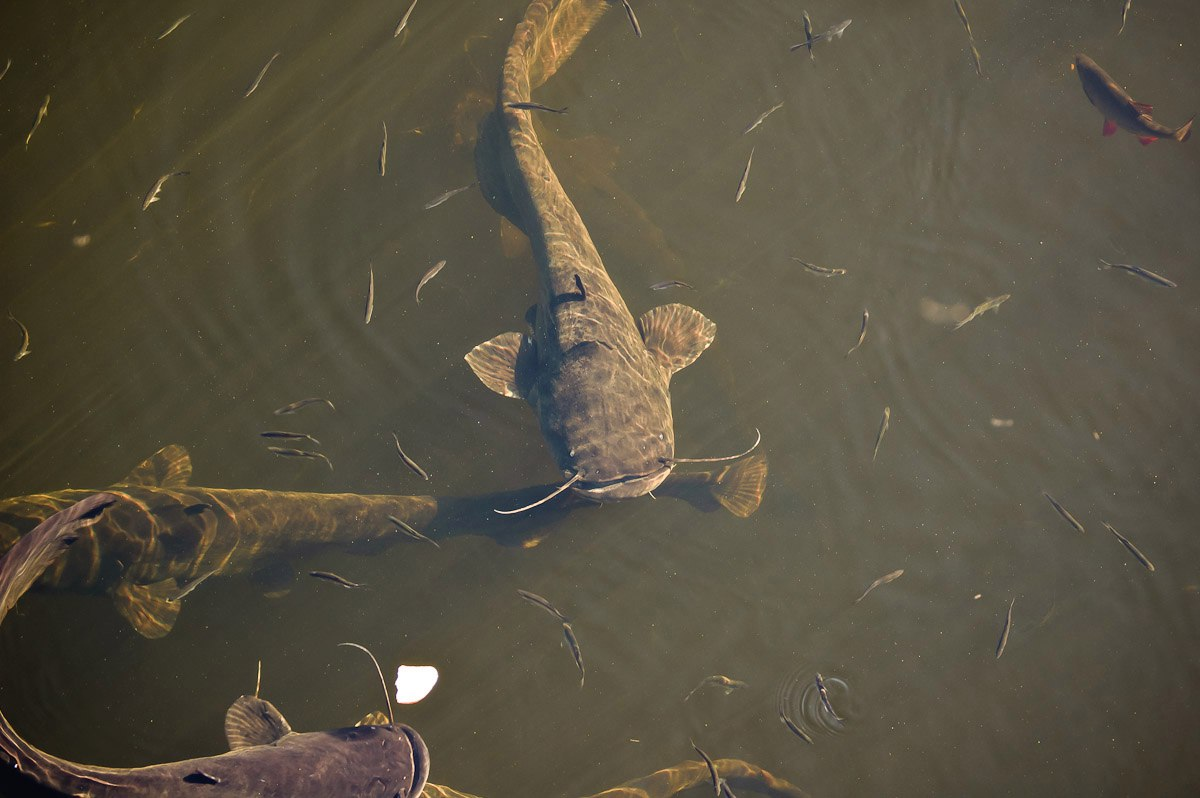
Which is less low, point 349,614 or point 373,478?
point 373,478

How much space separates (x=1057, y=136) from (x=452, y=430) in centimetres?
512

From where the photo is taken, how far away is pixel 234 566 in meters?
4.47

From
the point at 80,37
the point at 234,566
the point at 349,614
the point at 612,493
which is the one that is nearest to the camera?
the point at 612,493

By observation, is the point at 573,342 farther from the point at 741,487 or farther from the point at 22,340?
the point at 22,340

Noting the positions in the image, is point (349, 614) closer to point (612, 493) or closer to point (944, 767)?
point (612, 493)

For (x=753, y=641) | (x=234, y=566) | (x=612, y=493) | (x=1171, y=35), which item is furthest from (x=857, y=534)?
(x=1171, y=35)

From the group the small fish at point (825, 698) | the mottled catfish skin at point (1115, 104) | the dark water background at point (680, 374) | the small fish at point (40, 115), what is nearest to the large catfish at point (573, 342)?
the dark water background at point (680, 374)

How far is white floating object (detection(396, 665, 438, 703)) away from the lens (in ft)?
15.3

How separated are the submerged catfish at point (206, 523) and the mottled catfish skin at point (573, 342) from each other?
0.65 metres

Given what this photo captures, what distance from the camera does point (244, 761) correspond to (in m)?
3.39

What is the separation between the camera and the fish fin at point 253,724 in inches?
148

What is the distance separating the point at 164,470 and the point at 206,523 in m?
0.84

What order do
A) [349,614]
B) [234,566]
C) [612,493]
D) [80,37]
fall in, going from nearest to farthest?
1. [612,493]
2. [234,566]
3. [349,614]
4. [80,37]

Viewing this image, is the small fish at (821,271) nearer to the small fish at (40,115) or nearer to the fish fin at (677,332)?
the fish fin at (677,332)
